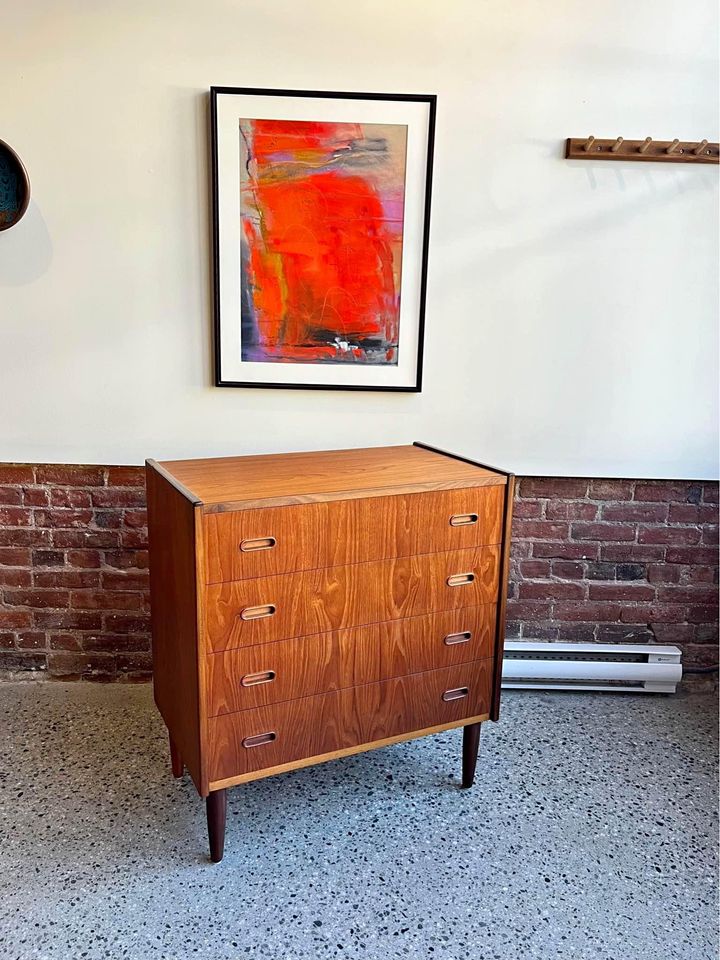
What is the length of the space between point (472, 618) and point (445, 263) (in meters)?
1.19

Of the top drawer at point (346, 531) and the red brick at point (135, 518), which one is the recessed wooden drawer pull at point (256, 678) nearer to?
the top drawer at point (346, 531)

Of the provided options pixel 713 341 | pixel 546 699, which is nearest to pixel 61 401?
pixel 546 699

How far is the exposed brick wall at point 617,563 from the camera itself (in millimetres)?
2506

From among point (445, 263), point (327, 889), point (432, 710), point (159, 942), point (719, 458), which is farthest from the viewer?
point (719, 458)

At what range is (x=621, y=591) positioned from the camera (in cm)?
258

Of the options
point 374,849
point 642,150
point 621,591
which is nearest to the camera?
point 374,849

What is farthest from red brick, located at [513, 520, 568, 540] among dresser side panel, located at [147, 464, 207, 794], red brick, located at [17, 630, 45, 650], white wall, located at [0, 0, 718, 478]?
red brick, located at [17, 630, 45, 650]

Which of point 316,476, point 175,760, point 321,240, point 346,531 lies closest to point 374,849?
point 175,760

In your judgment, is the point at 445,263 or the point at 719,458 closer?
the point at 445,263

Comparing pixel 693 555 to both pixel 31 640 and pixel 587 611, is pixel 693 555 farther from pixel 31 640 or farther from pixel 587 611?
pixel 31 640

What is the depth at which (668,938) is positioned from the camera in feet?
5.05

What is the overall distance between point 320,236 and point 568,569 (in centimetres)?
149

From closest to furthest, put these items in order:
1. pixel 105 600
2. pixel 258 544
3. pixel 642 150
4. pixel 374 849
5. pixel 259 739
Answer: pixel 258 544
pixel 259 739
pixel 374 849
pixel 642 150
pixel 105 600

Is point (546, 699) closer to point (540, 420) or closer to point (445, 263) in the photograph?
point (540, 420)
